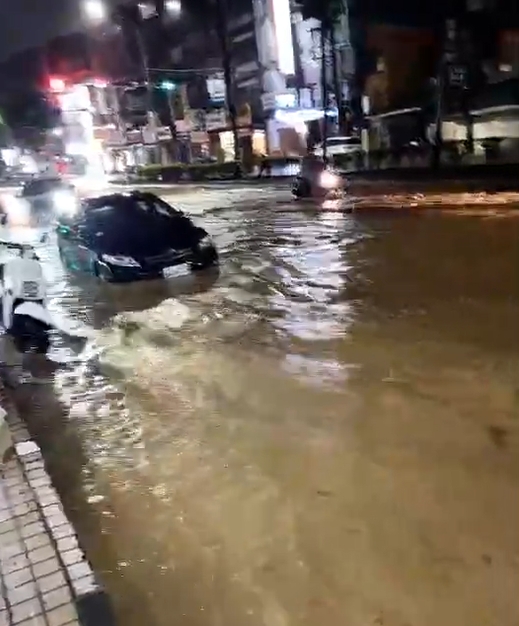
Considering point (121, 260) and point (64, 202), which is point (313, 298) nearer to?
point (121, 260)

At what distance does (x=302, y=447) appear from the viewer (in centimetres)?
262

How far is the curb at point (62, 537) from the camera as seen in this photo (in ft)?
5.11

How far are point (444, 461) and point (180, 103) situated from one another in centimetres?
361

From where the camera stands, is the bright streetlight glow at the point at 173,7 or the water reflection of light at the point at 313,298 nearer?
the water reflection of light at the point at 313,298

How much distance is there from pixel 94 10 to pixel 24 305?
201cm

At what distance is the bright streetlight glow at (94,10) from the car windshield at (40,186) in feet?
3.71

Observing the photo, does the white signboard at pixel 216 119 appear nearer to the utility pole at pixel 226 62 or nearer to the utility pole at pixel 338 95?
the utility pole at pixel 226 62

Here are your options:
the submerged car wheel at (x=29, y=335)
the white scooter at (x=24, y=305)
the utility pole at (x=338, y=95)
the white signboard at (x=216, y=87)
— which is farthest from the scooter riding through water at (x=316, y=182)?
the submerged car wheel at (x=29, y=335)

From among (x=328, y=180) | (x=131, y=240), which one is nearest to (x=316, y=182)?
(x=328, y=180)

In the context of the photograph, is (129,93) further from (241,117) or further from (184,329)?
(184,329)

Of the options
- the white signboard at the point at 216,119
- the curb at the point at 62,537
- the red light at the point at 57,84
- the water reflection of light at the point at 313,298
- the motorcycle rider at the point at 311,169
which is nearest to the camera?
the curb at the point at 62,537

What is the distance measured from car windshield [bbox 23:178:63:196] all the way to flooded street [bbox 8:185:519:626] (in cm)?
95

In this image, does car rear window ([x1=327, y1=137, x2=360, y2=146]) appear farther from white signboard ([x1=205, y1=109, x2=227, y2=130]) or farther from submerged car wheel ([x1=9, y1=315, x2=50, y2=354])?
submerged car wheel ([x1=9, y1=315, x2=50, y2=354])

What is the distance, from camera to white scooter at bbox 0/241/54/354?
4168mm
